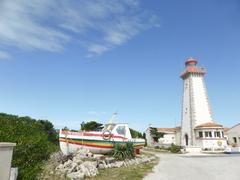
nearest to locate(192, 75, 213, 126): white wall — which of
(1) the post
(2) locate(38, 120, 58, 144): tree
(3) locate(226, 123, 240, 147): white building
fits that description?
(3) locate(226, 123, 240, 147): white building

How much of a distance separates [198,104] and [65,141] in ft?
98.3

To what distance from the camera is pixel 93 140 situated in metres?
17.9

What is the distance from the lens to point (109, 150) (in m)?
18.4

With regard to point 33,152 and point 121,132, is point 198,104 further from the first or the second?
point 33,152

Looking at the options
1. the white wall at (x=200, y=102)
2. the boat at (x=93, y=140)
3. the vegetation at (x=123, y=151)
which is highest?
the white wall at (x=200, y=102)

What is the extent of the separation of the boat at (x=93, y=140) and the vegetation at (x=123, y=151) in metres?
0.65

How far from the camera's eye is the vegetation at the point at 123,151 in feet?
57.0

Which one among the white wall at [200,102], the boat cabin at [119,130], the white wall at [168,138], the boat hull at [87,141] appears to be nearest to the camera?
the boat hull at [87,141]

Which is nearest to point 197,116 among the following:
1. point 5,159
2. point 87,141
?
point 87,141

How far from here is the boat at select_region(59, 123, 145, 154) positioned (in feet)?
57.0

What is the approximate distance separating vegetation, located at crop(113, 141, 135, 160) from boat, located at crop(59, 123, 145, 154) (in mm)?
652

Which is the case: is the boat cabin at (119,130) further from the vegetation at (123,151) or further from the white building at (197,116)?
the white building at (197,116)

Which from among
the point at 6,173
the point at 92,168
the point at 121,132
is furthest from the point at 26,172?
the point at 121,132

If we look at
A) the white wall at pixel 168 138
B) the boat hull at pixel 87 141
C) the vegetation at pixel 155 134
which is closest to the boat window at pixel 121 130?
the boat hull at pixel 87 141
